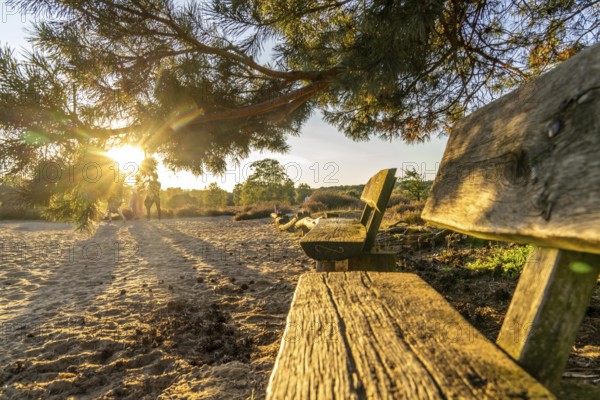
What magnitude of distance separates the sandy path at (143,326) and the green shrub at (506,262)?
2.17 meters

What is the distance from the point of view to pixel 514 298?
72 cm

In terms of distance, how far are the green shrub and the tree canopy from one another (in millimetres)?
2294

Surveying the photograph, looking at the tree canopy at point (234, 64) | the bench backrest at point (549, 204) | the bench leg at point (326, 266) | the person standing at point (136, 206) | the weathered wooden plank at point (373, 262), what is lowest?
the person standing at point (136, 206)

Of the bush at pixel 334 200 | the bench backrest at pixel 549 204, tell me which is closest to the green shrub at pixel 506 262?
the bench backrest at pixel 549 204

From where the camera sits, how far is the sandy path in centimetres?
183

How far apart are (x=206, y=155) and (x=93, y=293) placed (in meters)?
3.14

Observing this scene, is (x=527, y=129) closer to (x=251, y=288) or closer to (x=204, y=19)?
(x=251, y=288)

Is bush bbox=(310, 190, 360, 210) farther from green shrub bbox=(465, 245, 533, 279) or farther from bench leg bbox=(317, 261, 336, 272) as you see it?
bench leg bbox=(317, 261, 336, 272)

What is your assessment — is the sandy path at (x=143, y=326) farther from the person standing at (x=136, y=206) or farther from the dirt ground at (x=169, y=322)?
the person standing at (x=136, y=206)

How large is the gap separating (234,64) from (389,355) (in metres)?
4.96

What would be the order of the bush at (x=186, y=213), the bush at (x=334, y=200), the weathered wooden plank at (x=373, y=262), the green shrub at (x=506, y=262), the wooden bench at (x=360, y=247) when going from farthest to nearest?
the bush at (x=186, y=213) → the bush at (x=334, y=200) → the green shrub at (x=506, y=262) → the weathered wooden plank at (x=373, y=262) → the wooden bench at (x=360, y=247)

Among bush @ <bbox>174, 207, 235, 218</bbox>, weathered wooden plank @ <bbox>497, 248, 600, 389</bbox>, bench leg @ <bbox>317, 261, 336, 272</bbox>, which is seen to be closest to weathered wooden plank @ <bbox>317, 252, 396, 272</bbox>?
bench leg @ <bbox>317, 261, 336, 272</bbox>

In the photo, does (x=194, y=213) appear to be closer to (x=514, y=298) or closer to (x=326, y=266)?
(x=326, y=266)

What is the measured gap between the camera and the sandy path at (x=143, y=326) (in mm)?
1829
